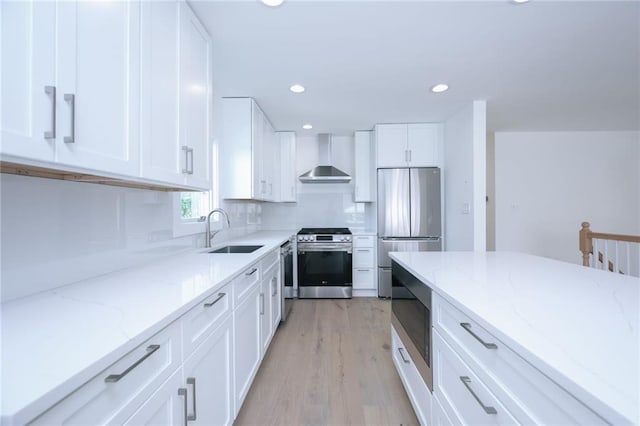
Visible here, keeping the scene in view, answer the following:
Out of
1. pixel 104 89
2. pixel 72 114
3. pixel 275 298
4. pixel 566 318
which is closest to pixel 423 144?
pixel 275 298

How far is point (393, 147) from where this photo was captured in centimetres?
363

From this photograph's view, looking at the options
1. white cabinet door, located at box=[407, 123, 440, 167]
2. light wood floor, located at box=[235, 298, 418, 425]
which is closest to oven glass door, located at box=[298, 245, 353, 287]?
light wood floor, located at box=[235, 298, 418, 425]

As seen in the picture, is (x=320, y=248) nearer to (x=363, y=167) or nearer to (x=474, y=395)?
(x=363, y=167)

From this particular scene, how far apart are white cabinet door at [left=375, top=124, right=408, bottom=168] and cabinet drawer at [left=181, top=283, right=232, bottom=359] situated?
288 centimetres

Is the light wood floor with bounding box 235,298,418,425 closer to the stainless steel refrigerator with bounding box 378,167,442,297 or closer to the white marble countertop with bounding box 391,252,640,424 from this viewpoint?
the white marble countertop with bounding box 391,252,640,424

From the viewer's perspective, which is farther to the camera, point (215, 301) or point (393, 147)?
point (393, 147)

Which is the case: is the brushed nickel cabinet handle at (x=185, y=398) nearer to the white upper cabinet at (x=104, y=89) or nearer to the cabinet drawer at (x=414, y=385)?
the white upper cabinet at (x=104, y=89)

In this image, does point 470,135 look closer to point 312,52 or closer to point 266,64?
point 312,52

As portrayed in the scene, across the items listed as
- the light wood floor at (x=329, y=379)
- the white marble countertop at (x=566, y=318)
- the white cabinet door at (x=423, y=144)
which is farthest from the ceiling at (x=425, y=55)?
the light wood floor at (x=329, y=379)

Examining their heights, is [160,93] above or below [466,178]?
above

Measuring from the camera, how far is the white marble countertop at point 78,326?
1.53ft

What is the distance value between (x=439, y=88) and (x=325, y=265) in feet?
8.02

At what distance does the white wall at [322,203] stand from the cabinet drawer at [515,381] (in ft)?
10.8

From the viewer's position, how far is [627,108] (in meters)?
3.18
